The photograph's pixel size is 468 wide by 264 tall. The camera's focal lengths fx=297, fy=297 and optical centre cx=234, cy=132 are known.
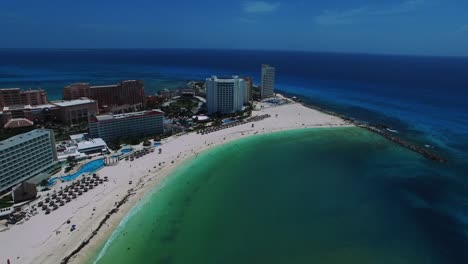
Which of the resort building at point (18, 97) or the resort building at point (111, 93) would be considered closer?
the resort building at point (18, 97)

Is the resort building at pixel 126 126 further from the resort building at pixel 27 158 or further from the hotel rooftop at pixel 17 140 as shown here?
the hotel rooftop at pixel 17 140

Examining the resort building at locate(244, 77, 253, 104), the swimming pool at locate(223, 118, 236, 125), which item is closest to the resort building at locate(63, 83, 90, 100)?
the swimming pool at locate(223, 118, 236, 125)

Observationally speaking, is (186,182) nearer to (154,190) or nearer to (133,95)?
(154,190)

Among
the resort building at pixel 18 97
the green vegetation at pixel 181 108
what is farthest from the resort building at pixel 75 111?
the green vegetation at pixel 181 108

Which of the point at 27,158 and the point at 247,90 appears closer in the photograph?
the point at 27,158

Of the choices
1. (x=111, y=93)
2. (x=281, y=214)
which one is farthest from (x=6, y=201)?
(x=111, y=93)

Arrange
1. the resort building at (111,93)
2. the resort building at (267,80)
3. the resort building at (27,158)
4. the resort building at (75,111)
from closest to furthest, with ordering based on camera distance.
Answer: the resort building at (27,158) < the resort building at (75,111) < the resort building at (111,93) < the resort building at (267,80)

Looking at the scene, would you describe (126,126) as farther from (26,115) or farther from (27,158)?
(26,115)

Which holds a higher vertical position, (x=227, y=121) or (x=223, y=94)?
(x=223, y=94)
